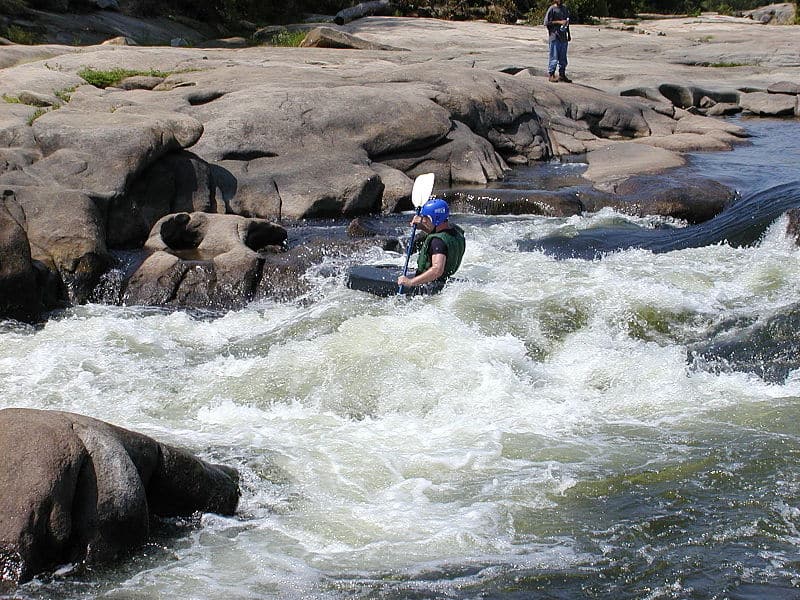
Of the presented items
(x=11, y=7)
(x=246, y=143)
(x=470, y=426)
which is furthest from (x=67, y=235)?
(x=11, y=7)

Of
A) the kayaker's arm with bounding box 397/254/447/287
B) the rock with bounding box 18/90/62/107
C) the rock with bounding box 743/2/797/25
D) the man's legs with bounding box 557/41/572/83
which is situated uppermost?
the rock with bounding box 743/2/797/25

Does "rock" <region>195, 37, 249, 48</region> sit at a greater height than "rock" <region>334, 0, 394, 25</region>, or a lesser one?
lesser

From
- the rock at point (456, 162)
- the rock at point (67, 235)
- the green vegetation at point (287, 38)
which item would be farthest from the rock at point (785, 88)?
the rock at point (67, 235)

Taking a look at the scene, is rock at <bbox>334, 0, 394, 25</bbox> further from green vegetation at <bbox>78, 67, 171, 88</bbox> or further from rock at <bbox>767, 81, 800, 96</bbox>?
green vegetation at <bbox>78, 67, 171, 88</bbox>

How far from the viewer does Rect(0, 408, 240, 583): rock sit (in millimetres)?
4324

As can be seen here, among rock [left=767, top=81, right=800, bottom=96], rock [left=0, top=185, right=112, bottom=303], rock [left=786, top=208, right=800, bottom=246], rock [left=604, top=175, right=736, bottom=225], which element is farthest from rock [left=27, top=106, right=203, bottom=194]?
rock [left=767, top=81, right=800, bottom=96]

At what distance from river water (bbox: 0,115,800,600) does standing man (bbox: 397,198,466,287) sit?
0.75ft

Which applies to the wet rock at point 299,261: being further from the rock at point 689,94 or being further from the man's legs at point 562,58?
the rock at point 689,94

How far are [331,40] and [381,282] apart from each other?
1372cm

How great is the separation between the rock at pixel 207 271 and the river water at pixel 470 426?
12.8 inches

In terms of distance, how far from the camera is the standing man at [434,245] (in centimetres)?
835

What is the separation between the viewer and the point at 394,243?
10297mm

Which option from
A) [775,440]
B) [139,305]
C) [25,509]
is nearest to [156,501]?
[25,509]

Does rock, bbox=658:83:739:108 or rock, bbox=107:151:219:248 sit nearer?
rock, bbox=107:151:219:248
